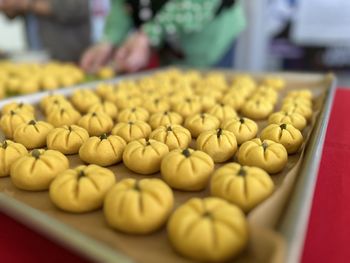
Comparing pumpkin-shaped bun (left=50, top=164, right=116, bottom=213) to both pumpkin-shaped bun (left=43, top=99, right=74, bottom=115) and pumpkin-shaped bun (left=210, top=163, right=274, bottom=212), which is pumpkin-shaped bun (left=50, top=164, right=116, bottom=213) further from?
pumpkin-shaped bun (left=43, top=99, right=74, bottom=115)

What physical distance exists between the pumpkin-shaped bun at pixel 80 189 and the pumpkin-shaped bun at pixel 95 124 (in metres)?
0.45

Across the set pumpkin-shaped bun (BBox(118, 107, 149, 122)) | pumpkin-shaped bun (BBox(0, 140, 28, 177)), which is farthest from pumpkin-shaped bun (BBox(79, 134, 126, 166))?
pumpkin-shaped bun (BBox(118, 107, 149, 122))

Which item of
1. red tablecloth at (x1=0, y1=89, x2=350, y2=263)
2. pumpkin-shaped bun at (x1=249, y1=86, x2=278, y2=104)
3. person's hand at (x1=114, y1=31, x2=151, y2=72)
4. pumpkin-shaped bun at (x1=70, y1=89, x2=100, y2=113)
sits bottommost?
red tablecloth at (x1=0, y1=89, x2=350, y2=263)

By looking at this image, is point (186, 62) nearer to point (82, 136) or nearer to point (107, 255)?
point (82, 136)

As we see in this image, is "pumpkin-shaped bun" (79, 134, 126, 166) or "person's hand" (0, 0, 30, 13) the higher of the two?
"person's hand" (0, 0, 30, 13)

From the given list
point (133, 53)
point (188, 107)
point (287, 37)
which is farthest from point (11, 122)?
point (287, 37)

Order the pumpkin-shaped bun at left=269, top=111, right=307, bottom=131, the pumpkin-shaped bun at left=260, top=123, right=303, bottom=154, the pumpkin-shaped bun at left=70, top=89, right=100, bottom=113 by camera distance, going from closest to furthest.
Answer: the pumpkin-shaped bun at left=260, top=123, right=303, bottom=154
the pumpkin-shaped bun at left=269, top=111, right=307, bottom=131
the pumpkin-shaped bun at left=70, top=89, right=100, bottom=113

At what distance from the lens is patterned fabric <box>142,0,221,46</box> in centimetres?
236

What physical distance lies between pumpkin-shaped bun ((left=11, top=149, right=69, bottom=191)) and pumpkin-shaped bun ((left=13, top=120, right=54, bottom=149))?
0.24 m

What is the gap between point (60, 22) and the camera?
3.30 m

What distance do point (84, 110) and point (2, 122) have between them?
394 millimetres

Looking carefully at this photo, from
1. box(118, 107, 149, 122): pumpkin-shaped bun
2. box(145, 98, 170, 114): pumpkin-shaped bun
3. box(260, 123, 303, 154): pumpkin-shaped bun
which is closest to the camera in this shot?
box(260, 123, 303, 154): pumpkin-shaped bun

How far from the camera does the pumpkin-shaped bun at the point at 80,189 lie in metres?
0.89

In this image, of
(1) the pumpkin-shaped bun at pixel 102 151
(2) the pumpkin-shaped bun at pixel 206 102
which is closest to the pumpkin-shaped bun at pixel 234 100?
(2) the pumpkin-shaped bun at pixel 206 102
